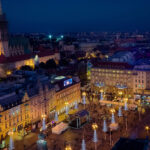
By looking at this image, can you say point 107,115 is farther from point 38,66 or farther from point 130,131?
point 38,66

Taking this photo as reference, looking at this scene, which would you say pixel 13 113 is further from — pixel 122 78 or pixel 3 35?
pixel 3 35

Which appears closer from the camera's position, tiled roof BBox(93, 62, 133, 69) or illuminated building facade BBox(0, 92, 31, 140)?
illuminated building facade BBox(0, 92, 31, 140)

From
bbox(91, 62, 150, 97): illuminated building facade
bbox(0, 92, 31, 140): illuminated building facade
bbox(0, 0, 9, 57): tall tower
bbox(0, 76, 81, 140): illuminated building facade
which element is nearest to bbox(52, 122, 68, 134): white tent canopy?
bbox(0, 76, 81, 140): illuminated building facade

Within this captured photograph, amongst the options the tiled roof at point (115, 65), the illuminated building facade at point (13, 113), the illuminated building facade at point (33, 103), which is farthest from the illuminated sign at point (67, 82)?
the tiled roof at point (115, 65)

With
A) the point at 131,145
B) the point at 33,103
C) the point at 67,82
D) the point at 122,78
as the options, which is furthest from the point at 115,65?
the point at 131,145

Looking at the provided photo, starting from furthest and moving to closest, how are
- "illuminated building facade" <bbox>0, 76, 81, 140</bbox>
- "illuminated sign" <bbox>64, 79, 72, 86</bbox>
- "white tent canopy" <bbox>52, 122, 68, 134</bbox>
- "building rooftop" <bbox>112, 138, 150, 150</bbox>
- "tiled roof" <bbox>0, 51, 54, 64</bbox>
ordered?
"tiled roof" <bbox>0, 51, 54, 64</bbox>, "illuminated sign" <bbox>64, 79, 72, 86</bbox>, "white tent canopy" <bbox>52, 122, 68, 134</bbox>, "illuminated building facade" <bbox>0, 76, 81, 140</bbox>, "building rooftop" <bbox>112, 138, 150, 150</bbox>

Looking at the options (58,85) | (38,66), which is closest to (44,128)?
(58,85)

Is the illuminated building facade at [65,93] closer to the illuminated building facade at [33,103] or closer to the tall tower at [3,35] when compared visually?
the illuminated building facade at [33,103]

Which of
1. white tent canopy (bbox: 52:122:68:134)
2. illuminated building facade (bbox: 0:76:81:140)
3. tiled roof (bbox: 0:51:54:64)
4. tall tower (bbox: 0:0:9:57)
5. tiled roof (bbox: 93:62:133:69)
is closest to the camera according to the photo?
illuminated building facade (bbox: 0:76:81:140)

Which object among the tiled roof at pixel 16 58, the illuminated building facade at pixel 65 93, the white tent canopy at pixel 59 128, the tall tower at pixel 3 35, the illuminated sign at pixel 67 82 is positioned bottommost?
the white tent canopy at pixel 59 128

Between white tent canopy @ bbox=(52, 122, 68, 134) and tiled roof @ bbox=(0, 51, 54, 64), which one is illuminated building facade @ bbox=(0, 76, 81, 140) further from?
tiled roof @ bbox=(0, 51, 54, 64)

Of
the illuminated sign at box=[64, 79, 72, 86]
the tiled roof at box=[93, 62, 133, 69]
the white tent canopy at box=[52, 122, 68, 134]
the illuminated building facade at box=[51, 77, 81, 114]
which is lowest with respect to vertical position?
the white tent canopy at box=[52, 122, 68, 134]

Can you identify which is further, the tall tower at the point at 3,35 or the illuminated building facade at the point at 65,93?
the tall tower at the point at 3,35

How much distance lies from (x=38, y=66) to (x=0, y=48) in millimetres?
19562
